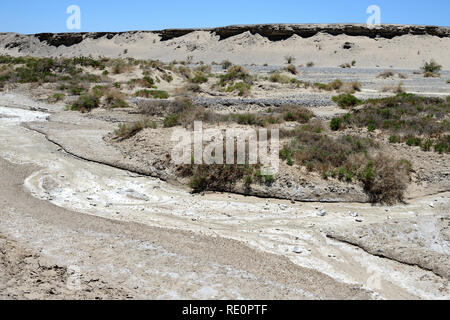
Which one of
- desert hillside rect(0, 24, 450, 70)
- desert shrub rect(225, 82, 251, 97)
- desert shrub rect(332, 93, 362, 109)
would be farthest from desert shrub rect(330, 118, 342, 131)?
desert hillside rect(0, 24, 450, 70)

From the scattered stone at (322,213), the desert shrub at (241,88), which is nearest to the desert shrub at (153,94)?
the desert shrub at (241,88)

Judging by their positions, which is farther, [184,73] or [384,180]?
[184,73]

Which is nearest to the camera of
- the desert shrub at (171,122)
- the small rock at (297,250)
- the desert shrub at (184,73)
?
the small rock at (297,250)

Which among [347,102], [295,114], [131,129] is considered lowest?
[131,129]

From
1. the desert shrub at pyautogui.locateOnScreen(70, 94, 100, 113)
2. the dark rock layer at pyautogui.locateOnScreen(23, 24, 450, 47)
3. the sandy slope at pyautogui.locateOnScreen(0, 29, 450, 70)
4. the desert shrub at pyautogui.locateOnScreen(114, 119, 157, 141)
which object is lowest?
the desert shrub at pyautogui.locateOnScreen(114, 119, 157, 141)

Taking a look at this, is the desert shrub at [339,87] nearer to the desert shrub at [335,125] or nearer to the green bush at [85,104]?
the desert shrub at [335,125]

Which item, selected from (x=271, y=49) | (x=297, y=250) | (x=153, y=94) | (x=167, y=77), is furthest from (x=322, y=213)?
(x=271, y=49)

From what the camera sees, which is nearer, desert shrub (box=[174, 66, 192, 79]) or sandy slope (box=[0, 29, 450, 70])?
desert shrub (box=[174, 66, 192, 79])

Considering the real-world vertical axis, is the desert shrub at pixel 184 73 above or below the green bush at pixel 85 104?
above

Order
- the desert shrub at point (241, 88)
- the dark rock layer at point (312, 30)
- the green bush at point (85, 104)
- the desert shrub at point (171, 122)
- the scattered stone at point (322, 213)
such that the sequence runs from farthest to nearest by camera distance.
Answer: the dark rock layer at point (312, 30) → the desert shrub at point (241, 88) → the green bush at point (85, 104) → the desert shrub at point (171, 122) → the scattered stone at point (322, 213)

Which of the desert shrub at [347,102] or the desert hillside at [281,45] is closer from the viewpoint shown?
the desert shrub at [347,102]

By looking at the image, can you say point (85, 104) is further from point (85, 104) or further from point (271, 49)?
point (271, 49)

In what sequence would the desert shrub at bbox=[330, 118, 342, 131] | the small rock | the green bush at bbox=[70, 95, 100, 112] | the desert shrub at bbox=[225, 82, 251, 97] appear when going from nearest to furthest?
the small rock < the desert shrub at bbox=[330, 118, 342, 131] < the green bush at bbox=[70, 95, 100, 112] < the desert shrub at bbox=[225, 82, 251, 97]

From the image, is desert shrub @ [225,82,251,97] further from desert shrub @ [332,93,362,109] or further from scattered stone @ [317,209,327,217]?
scattered stone @ [317,209,327,217]
